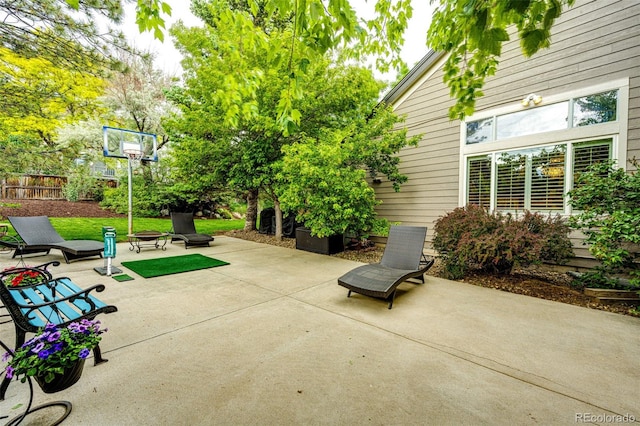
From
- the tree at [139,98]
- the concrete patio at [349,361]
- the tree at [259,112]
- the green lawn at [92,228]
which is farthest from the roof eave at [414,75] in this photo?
the tree at [139,98]

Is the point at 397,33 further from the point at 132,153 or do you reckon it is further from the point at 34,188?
the point at 34,188

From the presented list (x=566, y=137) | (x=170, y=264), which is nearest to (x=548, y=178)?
(x=566, y=137)

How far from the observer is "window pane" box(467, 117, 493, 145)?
639 centimetres

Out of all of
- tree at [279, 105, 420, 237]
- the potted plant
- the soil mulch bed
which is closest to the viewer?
the potted plant

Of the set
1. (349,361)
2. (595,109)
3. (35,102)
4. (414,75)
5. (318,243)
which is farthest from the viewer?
(318,243)

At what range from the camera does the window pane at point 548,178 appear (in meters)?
5.39

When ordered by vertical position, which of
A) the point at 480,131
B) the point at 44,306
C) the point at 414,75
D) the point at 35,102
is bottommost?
the point at 44,306

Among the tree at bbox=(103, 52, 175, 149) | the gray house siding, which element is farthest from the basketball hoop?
the gray house siding

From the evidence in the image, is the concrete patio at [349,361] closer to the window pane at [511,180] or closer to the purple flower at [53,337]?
the purple flower at [53,337]

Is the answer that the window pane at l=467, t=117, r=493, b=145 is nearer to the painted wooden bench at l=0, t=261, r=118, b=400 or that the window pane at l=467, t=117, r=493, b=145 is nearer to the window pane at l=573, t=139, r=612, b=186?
the window pane at l=573, t=139, r=612, b=186

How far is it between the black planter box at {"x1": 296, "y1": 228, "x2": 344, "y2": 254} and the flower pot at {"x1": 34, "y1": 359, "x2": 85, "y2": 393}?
5.88 m

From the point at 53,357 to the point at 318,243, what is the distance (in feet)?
20.3

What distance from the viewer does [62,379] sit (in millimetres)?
1689

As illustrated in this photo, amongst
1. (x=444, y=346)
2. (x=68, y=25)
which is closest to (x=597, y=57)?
(x=444, y=346)
